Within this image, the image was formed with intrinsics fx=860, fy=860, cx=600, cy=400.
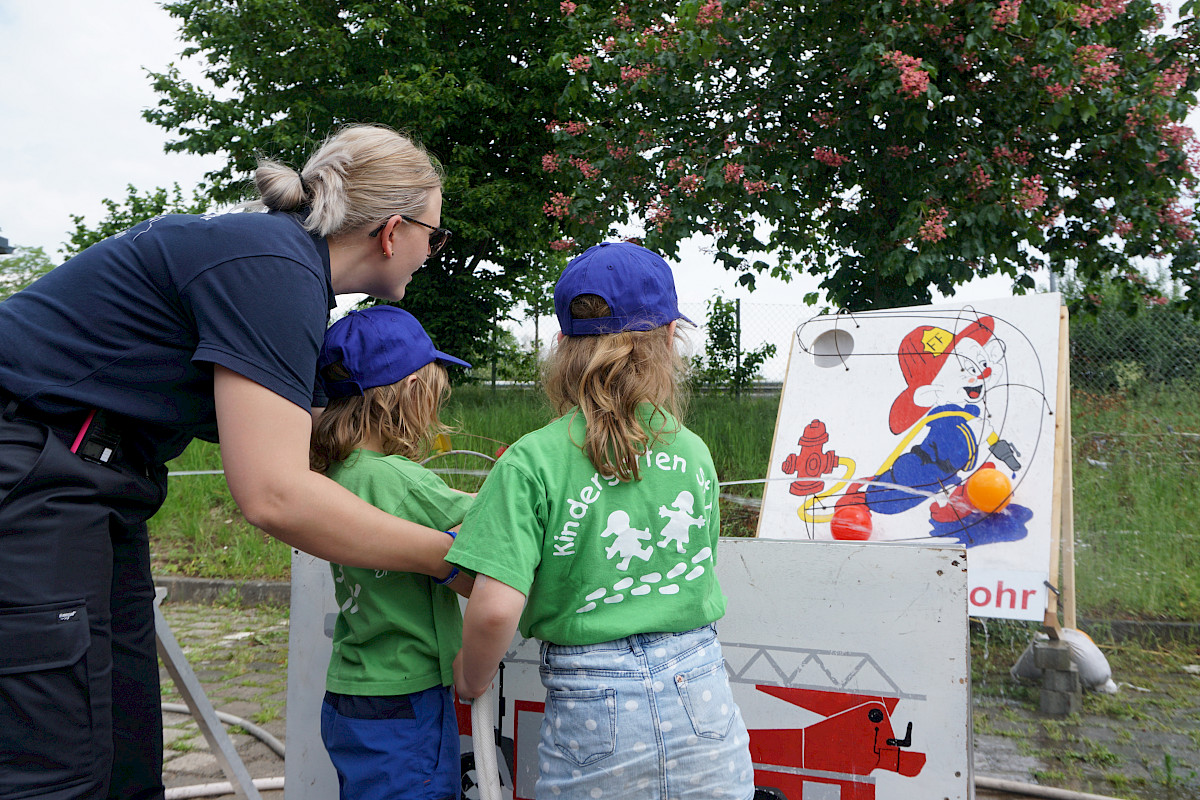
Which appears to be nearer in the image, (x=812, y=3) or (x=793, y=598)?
(x=793, y=598)

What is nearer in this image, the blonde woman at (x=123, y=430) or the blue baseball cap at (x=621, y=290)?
the blonde woman at (x=123, y=430)

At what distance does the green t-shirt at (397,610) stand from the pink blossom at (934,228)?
4202mm

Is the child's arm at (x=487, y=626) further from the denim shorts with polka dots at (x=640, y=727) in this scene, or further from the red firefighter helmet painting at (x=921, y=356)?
the red firefighter helmet painting at (x=921, y=356)

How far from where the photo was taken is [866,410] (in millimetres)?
3848

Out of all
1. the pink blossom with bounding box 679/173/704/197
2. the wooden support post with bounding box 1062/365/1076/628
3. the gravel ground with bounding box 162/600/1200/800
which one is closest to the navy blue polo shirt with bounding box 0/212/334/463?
the gravel ground with bounding box 162/600/1200/800

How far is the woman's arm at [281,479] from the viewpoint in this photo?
4.03 ft

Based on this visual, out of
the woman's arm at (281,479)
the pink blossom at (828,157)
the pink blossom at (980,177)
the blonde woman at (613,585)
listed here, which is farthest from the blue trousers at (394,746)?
the pink blossom at (828,157)

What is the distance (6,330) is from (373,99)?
451 inches

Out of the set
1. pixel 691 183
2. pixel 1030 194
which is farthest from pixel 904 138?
pixel 691 183

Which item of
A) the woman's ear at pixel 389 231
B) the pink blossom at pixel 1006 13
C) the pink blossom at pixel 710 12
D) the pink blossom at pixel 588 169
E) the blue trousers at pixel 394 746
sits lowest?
the blue trousers at pixel 394 746

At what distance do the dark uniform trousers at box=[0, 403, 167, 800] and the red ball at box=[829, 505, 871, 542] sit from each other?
273cm

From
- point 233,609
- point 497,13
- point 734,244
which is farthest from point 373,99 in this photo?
point 233,609

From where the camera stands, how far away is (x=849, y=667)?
1833 millimetres

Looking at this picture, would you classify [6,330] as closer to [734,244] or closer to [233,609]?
[233,609]
